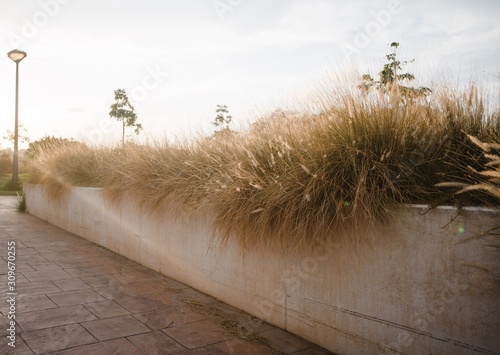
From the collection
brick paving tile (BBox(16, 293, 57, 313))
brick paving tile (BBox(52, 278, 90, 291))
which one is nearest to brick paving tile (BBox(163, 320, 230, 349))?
brick paving tile (BBox(16, 293, 57, 313))

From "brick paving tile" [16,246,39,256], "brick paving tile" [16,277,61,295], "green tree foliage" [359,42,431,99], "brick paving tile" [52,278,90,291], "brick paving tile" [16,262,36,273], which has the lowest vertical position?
"brick paving tile" [52,278,90,291]

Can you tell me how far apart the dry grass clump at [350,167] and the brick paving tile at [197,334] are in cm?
67

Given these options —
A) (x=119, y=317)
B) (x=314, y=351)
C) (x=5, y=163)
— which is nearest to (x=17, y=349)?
(x=119, y=317)

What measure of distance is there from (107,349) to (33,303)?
1.14 m

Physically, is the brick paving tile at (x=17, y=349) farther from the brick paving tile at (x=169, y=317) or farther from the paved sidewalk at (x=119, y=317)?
the brick paving tile at (x=169, y=317)

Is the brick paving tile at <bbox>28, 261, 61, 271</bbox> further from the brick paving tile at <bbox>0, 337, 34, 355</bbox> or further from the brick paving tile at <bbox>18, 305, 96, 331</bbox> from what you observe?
the brick paving tile at <bbox>0, 337, 34, 355</bbox>

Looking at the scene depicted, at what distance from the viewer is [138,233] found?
4.65 meters

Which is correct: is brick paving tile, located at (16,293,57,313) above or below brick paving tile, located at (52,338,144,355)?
above

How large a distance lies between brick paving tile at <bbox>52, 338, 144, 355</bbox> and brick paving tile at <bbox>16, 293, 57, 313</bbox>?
34.2 inches

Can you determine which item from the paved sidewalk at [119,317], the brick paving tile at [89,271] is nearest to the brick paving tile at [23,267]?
the paved sidewalk at [119,317]

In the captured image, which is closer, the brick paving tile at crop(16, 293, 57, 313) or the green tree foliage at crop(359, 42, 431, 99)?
the green tree foliage at crop(359, 42, 431, 99)

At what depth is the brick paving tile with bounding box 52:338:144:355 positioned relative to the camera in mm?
2354

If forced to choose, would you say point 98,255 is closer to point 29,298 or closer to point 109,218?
point 109,218

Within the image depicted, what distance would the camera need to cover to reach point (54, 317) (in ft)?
9.47
